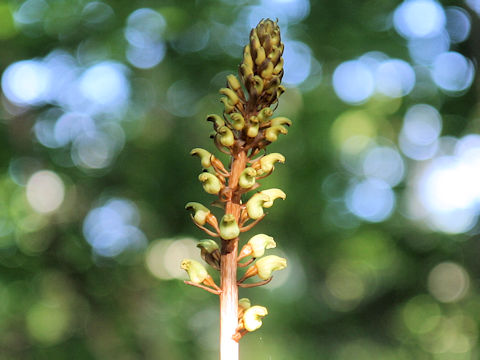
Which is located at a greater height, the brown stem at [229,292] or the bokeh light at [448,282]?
the bokeh light at [448,282]

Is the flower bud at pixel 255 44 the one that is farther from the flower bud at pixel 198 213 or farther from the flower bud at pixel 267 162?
the flower bud at pixel 198 213

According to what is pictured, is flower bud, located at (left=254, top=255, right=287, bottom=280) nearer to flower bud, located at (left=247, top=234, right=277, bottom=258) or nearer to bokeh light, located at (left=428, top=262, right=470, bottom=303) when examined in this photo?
flower bud, located at (left=247, top=234, right=277, bottom=258)

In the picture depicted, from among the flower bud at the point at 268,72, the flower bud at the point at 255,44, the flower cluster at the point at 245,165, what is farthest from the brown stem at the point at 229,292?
the flower bud at the point at 255,44

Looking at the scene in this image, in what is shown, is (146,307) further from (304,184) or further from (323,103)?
(323,103)

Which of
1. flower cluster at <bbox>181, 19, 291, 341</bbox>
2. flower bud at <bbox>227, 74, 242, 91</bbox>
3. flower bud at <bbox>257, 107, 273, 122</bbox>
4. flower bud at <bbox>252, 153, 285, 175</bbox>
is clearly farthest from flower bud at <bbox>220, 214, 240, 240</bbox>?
flower bud at <bbox>227, 74, 242, 91</bbox>

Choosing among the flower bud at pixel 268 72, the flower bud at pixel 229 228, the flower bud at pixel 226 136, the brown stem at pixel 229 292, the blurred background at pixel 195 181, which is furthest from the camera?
the blurred background at pixel 195 181

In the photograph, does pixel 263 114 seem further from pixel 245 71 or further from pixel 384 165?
pixel 384 165

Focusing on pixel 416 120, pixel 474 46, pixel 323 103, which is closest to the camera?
pixel 474 46

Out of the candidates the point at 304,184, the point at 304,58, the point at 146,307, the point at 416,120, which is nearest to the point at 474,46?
the point at 416,120

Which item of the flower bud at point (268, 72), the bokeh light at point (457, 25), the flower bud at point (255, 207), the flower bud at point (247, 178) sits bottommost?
the flower bud at point (255, 207)
